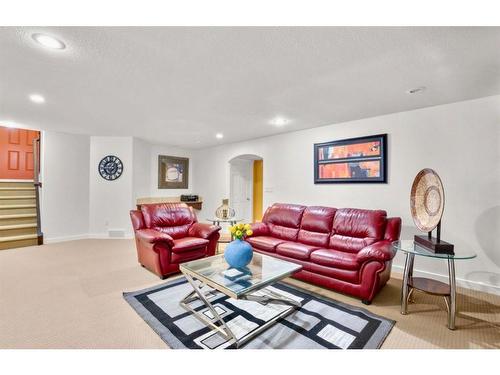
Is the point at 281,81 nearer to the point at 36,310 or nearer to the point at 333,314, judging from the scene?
the point at 333,314

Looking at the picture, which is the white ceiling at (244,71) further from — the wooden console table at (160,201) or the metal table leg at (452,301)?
the wooden console table at (160,201)

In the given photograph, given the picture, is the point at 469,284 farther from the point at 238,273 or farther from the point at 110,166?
the point at 110,166

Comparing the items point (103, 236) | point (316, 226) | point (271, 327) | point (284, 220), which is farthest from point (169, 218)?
point (103, 236)

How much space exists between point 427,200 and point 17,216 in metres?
7.12

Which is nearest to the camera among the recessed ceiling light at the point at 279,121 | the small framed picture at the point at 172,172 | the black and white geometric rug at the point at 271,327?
the black and white geometric rug at the point at 271,327

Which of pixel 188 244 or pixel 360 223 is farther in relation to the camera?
pixel 188 244

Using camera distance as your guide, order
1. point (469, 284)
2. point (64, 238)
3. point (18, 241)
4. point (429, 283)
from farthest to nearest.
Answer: point (64, 238)
point (18, 241)
point (469, 284)
point (429, 283)

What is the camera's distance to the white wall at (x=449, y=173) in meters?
2.66

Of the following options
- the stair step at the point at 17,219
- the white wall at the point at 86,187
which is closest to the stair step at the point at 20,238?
the white wall at the point at 86,187

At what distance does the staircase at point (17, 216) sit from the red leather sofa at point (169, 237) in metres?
2.96

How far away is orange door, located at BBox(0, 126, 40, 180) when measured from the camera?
5.66 metres

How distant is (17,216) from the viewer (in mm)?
4707

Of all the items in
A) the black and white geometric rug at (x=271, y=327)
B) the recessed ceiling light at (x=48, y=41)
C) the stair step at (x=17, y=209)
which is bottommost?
the black and white geometric rug at (x=271, y=327)

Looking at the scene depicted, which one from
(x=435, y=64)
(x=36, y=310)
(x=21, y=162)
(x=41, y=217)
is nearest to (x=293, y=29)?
(x=435, y=64)
